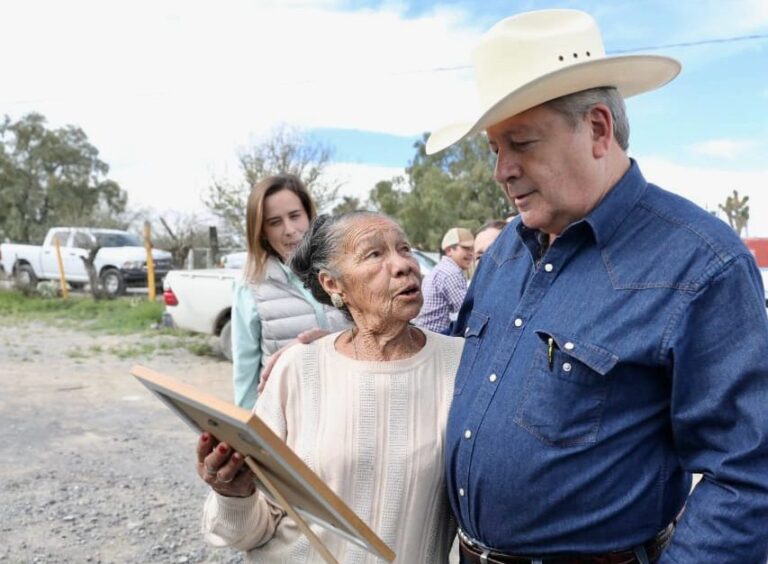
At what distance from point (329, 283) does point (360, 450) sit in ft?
1.66

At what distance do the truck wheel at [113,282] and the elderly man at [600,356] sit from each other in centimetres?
1670

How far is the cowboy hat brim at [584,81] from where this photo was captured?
60.9 inches

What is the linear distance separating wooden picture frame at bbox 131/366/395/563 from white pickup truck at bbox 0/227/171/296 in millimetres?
16431

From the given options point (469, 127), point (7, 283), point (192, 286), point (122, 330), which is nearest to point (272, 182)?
point (469, 127)

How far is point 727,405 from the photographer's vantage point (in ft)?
4.64

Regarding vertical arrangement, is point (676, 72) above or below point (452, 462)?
above

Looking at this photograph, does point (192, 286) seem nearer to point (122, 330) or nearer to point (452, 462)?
point (122, 330)

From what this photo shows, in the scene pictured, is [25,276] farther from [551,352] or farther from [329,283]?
[551,352]

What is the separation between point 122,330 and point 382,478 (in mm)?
11391

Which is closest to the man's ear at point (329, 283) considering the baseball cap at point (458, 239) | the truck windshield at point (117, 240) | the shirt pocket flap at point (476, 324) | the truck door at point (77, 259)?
the shirt pocket flap at point (476, 324)

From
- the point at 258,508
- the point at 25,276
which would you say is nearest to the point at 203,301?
the point at 258,508

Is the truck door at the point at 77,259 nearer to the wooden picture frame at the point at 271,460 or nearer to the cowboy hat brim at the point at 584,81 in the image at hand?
the wooden picture frame at the point at 271,460

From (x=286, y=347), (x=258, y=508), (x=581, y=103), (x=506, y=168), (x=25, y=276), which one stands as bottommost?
(x=25, y=276)

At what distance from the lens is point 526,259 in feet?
6.22
